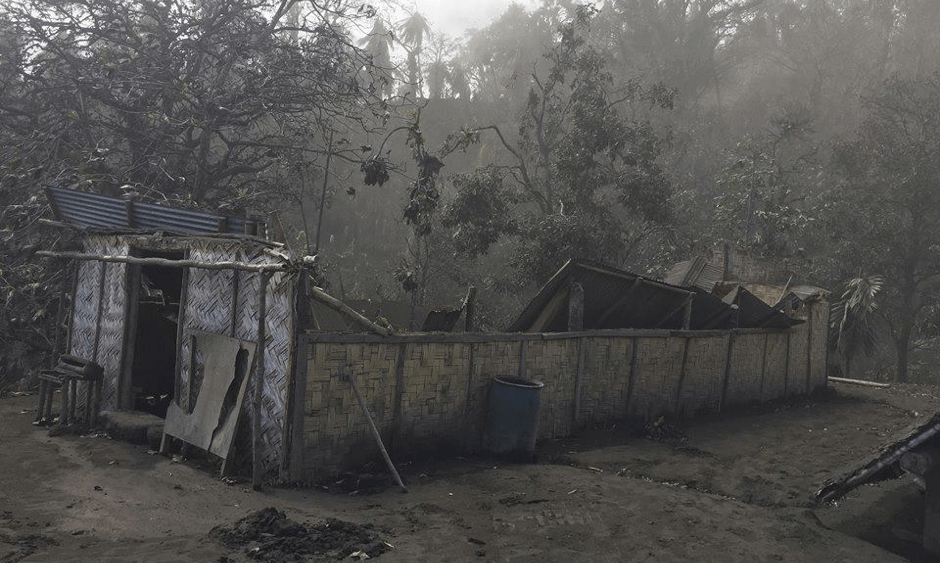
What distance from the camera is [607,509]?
239 inches

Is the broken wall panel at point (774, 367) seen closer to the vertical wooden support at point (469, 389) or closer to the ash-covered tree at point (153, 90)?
the vertical wooden support at point (469, 389)

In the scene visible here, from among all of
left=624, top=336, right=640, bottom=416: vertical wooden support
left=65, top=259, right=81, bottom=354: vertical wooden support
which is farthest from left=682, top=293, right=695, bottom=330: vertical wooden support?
left=65, top=259, right=81, bottom=354: vertical wooden support

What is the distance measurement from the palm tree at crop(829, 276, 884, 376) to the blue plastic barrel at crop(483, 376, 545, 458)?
1187 cm

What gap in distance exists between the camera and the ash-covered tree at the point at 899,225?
1898 centimetres

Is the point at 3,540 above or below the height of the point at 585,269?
below

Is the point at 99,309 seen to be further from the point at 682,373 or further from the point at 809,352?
the point at 809,352

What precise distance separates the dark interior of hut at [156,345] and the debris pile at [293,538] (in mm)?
4670

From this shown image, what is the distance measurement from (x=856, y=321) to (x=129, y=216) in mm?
15305

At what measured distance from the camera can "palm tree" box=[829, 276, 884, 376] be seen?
53.4 feet

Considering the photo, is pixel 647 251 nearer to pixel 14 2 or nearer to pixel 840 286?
pixel 840 286

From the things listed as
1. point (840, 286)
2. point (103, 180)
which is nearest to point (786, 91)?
point (840, 286)

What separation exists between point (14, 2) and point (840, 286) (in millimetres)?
19671

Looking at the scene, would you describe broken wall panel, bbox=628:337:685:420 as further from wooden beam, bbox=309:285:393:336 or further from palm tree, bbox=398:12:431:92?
A: palm tree, bbox=398:12:431:92

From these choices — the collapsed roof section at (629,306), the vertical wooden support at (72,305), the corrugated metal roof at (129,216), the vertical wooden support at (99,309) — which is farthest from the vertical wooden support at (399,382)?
the vertical wooden support at (72,305)
